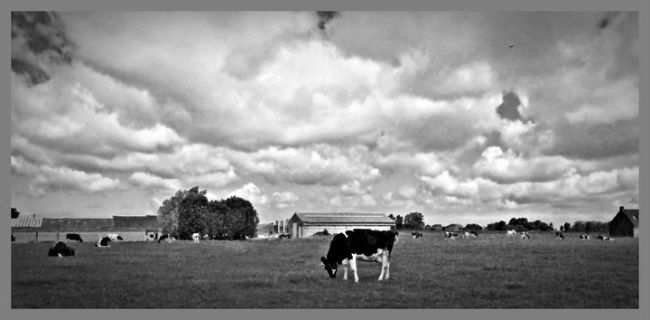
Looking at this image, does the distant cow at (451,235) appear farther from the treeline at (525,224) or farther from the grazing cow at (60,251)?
the grazing cow at (60,251)

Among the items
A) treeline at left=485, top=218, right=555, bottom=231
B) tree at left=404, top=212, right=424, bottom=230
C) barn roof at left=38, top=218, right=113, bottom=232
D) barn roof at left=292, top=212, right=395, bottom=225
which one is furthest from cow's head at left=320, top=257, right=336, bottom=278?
barn roof at left=38, top=218, right=113, bottom=232

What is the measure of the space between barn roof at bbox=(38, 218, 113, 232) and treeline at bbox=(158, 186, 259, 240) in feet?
50.6

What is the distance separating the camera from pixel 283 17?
55.4 ft

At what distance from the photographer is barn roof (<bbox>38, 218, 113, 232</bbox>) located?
6264 cm

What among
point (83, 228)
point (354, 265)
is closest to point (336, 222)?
point (354, 265)

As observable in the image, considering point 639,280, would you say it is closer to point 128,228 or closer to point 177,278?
point 177,278

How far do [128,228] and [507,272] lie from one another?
75819mm

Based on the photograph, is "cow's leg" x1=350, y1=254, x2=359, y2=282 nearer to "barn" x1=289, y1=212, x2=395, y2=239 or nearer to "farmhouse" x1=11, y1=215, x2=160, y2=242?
"barn" x1=289, y1=212, x2=395, y2=239

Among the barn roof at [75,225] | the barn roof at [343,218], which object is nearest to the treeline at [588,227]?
the barn roof at [343,218]

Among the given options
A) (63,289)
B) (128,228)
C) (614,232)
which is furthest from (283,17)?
(128,228)

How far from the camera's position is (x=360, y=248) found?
1631cm

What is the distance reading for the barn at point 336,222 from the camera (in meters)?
38.5

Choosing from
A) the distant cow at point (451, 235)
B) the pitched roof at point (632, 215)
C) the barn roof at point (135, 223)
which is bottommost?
the barn roof at point (135, 223)

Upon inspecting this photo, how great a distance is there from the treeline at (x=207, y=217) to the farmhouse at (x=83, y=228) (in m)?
4.18
